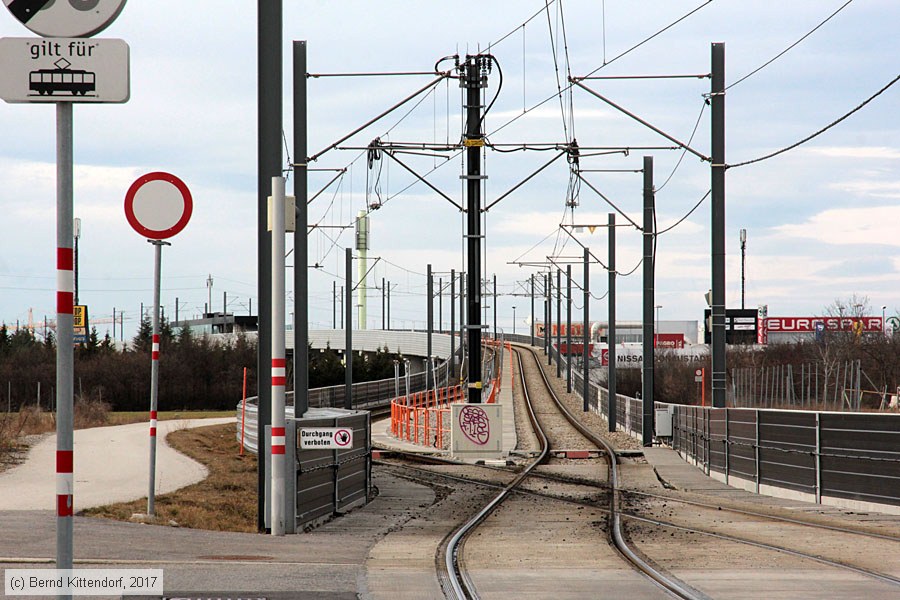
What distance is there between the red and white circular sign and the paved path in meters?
4.05

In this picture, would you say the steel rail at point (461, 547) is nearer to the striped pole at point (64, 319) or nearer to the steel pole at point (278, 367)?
the steel pole at point (278, 367)

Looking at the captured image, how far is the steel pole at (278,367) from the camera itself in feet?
43.5

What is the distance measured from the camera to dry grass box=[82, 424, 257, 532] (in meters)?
14.8

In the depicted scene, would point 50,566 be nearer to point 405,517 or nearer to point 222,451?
point 405,517

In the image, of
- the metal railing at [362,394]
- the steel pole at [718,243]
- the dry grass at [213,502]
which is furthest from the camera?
the metal railing at [362,394]

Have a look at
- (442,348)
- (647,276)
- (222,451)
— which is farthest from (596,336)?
(222,451)

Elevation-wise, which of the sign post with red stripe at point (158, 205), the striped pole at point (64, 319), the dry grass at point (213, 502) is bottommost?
the dry grass at point (213, 502)

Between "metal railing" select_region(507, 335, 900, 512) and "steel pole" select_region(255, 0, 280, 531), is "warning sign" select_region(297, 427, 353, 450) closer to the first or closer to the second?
"steel pole" select_region(255, 0, 280, 531)

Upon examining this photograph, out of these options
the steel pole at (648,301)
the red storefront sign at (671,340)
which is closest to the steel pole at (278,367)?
the steel pole at (648,301)

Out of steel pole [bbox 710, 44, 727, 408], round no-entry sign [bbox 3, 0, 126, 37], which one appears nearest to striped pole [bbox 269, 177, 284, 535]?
round no-entry sign [bbox 3, 0, 126, 37]

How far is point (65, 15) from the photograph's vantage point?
17.1 feet

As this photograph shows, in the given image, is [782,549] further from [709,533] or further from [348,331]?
[348,331]

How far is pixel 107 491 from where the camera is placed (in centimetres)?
1719

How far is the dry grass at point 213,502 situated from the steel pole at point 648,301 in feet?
46.7
